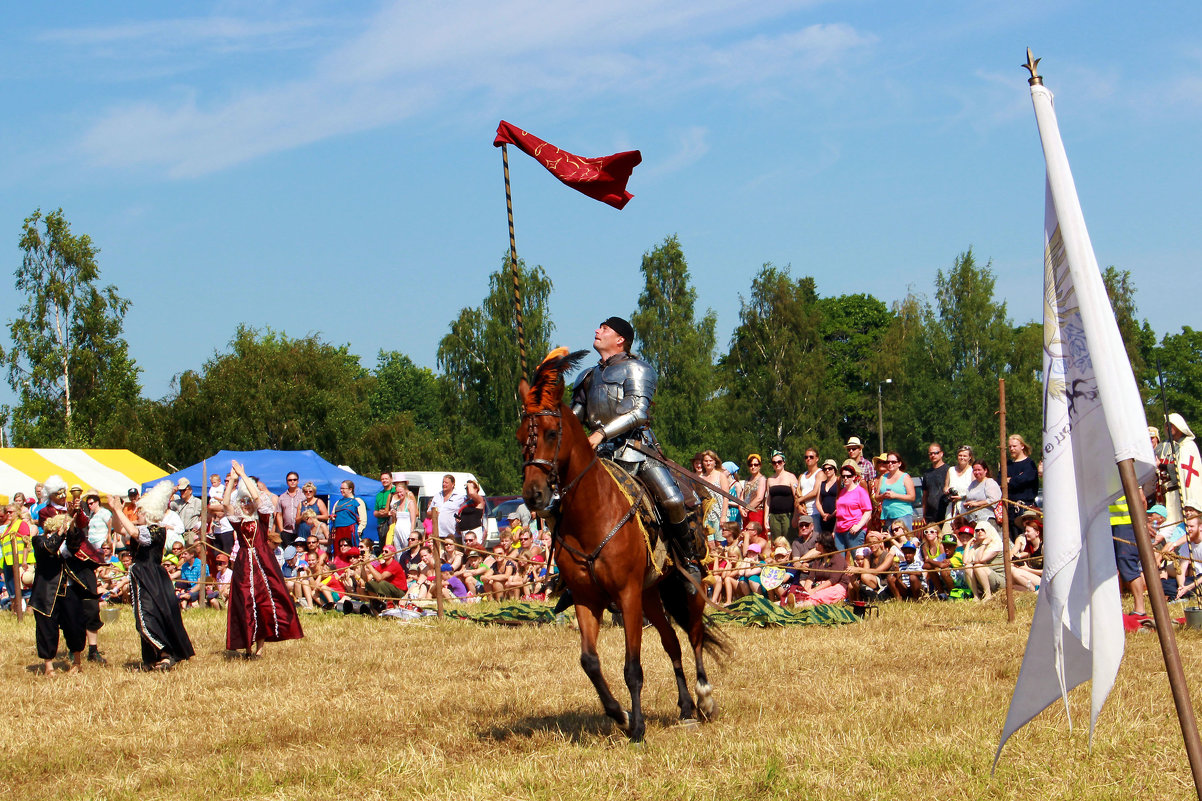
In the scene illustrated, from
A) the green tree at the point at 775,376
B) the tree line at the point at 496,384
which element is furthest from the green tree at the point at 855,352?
the green tree at the point at 775,376

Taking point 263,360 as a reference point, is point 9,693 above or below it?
below

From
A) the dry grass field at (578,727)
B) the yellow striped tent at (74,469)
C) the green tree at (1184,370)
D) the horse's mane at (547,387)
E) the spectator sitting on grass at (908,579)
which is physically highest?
the green tree at (1184,370)

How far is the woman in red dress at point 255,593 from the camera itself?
11750 mm

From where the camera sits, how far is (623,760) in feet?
20.3

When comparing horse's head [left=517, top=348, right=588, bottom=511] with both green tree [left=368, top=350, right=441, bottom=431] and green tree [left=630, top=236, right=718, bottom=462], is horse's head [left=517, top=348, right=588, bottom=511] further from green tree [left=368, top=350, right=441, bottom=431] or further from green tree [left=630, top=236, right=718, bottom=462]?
green tree [left=368, top=350, right=441, bottom=431]

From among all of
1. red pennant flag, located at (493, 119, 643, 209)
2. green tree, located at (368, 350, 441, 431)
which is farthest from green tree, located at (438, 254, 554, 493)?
green tree, located at (368, 350, 441, 431)

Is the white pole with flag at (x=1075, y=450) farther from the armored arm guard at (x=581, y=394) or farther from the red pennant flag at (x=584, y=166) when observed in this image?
the red pennant flag at (x=584, y=166)

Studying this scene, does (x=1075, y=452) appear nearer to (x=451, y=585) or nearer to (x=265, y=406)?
(x=451, y=585)

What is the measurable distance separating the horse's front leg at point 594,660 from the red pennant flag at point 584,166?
3433 millimetres

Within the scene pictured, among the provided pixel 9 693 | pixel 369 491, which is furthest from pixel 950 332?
pixel 9 693

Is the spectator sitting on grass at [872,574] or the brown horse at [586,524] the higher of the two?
the brown horse at [586,524]

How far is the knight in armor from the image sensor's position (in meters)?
7.32

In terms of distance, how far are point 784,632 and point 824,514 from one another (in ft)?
10.7

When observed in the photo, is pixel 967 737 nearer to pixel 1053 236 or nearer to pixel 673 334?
pixel 1053 236
